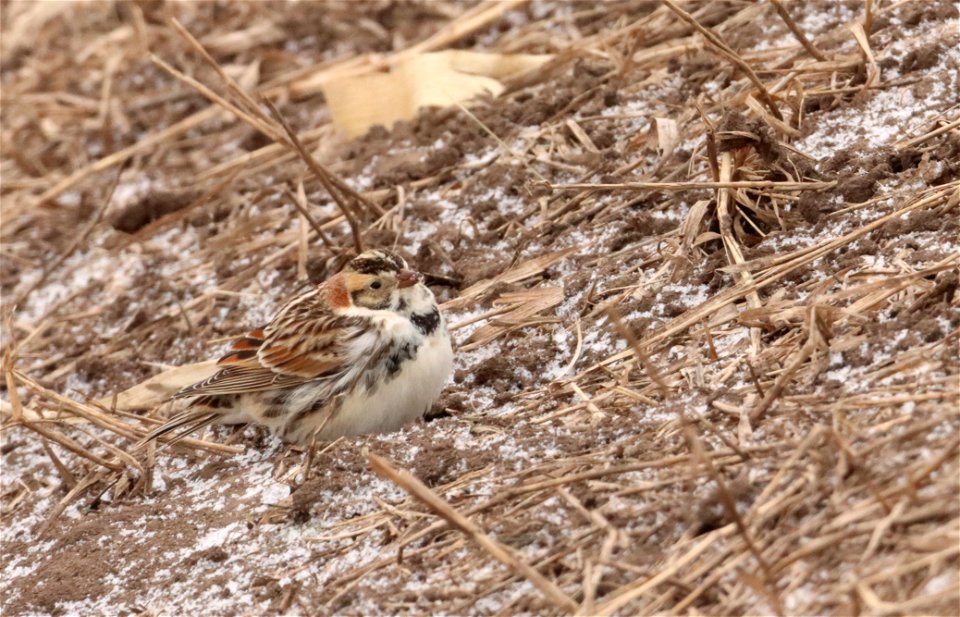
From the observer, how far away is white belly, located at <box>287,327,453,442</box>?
15.8 feet

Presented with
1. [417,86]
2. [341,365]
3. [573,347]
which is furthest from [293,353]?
[417,86]

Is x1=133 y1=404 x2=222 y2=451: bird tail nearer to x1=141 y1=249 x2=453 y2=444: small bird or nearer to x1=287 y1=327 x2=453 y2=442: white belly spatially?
x1=141 y1=249 x2=453 y2=444: small bird

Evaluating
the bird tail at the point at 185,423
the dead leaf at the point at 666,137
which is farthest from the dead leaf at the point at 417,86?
the bird tail at the point at 185,423

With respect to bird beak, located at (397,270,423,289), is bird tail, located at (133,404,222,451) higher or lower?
lower

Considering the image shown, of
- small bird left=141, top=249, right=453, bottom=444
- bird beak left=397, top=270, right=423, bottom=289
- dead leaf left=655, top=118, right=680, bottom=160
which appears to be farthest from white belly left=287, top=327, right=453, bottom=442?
dead leaf left=655, top=118, right=680, bottom=160

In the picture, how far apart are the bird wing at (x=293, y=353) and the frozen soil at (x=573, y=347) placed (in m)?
0.30

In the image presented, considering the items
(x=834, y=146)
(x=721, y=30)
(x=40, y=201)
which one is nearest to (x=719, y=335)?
(x=834, y=146)

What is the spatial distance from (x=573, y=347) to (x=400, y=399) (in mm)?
701

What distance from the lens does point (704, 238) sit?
16.6ft

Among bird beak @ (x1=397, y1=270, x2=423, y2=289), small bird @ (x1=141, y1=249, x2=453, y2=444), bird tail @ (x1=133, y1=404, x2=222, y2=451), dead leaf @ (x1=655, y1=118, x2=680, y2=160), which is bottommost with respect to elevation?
bird tail @ (x1=133, y1=404, x2=222, y2=451)

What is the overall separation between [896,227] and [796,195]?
56 centimetres

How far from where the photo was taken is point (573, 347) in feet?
16.4

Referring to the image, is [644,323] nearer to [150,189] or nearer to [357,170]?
[357,170]

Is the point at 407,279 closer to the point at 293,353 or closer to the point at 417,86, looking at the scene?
the point at 293,353
